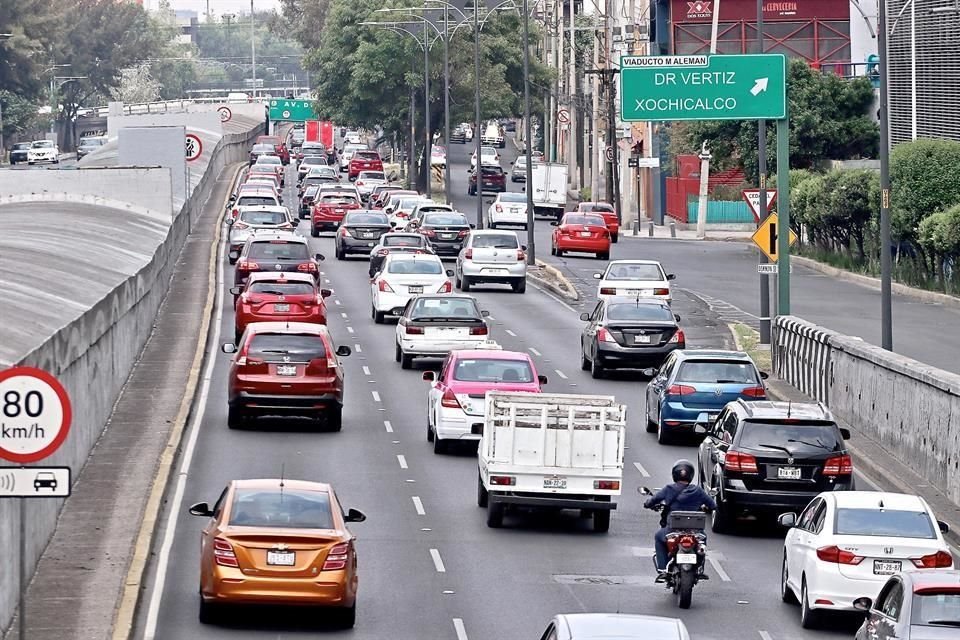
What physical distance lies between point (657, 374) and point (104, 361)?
929 cm

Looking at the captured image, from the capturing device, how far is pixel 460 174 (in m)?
140

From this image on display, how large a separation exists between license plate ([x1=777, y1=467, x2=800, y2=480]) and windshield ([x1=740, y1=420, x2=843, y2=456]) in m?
0.21

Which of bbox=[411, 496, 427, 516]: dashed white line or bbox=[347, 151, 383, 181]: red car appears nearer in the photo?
bbox=[411, 496, 427, 516]: dashed white line

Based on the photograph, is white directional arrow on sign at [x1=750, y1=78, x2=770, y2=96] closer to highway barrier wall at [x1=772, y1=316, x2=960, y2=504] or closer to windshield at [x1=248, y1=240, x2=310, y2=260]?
highway barrier wall at [x1=772, y1=316, x2=960, y2=504]

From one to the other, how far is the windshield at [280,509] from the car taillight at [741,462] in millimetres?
7027

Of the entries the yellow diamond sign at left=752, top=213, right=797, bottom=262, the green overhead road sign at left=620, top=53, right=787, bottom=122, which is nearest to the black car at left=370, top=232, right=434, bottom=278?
the green overhead road sign at left=620, top=53, right=787, bottom=122

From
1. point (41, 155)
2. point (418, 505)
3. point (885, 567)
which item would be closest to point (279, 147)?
point (41, 155)

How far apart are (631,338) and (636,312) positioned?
0.76 meters

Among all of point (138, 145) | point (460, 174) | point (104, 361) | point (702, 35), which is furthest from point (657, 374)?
point (460, 174)

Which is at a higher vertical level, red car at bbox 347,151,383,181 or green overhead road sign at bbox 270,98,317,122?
green overhead road sign at bbox 270,98,317,122

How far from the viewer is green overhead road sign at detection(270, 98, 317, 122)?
185m

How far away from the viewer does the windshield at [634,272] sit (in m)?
50.2

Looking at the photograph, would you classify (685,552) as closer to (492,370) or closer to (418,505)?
(418,505)

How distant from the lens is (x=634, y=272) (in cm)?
5041
